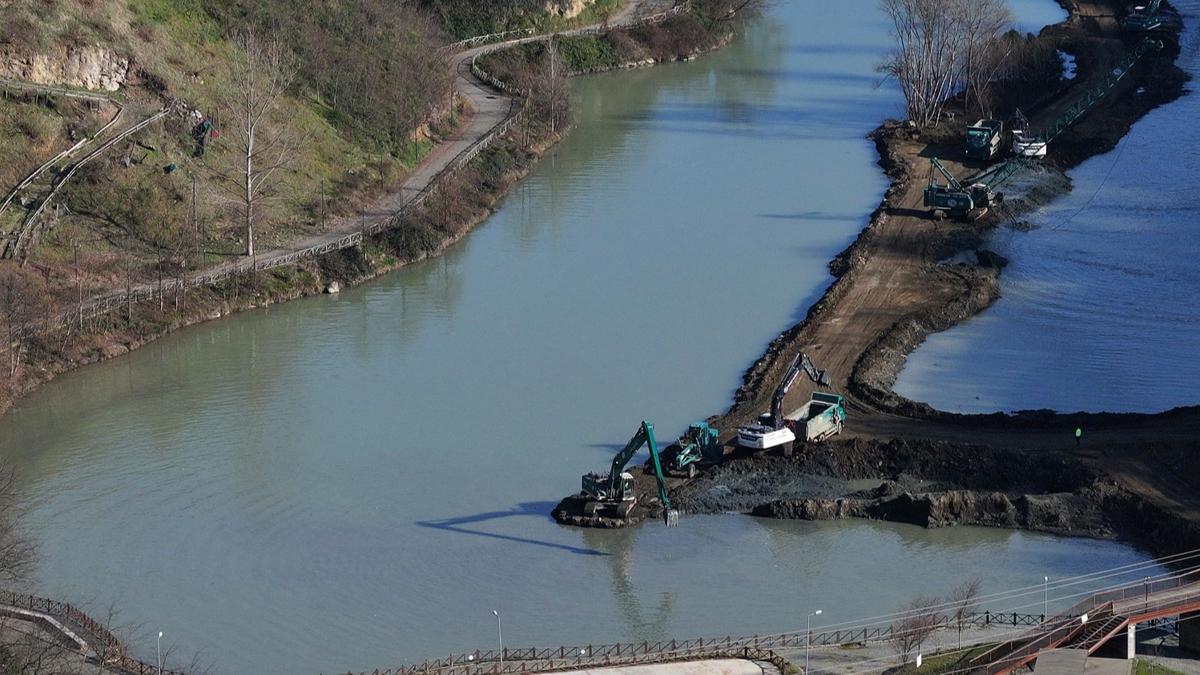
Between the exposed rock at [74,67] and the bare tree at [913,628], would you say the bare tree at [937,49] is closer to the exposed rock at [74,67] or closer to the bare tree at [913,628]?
the exposed rock at [74,67]

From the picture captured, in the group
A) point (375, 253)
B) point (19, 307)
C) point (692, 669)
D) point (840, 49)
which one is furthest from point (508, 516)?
point (840, 49)

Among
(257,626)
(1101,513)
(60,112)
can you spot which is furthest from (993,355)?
(60,112)

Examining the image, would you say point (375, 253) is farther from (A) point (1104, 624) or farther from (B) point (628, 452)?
(A) point (1104, 624)

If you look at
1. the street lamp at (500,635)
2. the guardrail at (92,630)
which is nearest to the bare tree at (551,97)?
the street lamp at (500,635)

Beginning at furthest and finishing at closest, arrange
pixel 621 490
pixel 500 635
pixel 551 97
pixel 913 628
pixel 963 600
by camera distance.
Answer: pixel 551 97 < pixel 621 490 < pixel 963 600 < pixel 500 635 < pixel 913 628

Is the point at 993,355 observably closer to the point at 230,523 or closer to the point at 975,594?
the point at 975,594

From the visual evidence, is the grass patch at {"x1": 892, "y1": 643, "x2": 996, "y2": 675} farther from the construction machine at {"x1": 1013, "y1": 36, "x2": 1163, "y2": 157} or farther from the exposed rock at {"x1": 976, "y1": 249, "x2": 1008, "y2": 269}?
the construction machine at {"x1": 1013, "y1": 36, "x2": 1163, "y2": 157}

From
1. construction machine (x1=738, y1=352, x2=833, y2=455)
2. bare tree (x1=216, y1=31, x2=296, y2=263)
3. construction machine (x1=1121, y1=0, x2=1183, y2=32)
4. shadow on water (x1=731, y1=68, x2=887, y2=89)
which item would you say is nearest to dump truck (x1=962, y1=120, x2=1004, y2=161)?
shadow on water (x1=731, y1=68, x2=887, y2=89)
